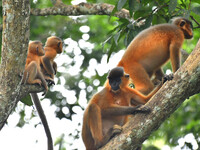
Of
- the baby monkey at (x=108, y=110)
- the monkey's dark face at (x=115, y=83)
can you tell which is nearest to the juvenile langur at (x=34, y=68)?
the baby monkey at (x=108, y=110)

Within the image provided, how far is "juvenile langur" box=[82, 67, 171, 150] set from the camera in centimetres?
487

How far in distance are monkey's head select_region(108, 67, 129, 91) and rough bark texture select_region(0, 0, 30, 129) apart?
156 cm

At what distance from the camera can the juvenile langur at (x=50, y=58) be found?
7180mm

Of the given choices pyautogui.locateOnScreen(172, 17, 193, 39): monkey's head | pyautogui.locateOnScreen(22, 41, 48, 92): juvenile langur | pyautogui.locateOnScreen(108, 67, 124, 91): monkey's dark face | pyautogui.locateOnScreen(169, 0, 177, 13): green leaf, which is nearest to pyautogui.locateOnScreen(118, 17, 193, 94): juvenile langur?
pyautogui.locateOnScreen(172, 17, 193, 39): monkey's head

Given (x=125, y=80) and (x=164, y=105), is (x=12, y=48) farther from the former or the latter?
(x=164, y=105)

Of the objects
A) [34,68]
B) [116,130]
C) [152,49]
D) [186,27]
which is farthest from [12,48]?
[186,27]

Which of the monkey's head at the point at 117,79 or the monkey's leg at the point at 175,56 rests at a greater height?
the monkey's leg at the point at 175,56

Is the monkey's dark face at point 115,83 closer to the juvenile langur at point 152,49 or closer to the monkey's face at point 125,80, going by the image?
the monkey's face at point 125,80

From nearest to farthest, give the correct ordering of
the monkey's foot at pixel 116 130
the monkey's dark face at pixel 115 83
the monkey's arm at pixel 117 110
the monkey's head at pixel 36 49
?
the monkey's foot at pixel 116 130
the monkey's arm at pixel 117 110
the monkey's dark face at pixel 115 83
the monkey's head at pixel 36 49

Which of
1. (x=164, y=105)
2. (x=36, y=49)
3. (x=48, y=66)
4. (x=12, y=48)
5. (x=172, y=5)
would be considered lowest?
(x=48, y=66)

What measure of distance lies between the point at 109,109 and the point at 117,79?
53 cm

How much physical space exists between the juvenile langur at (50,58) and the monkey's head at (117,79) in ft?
6.52

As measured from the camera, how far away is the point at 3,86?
437 cm

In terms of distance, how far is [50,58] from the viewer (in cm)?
753
